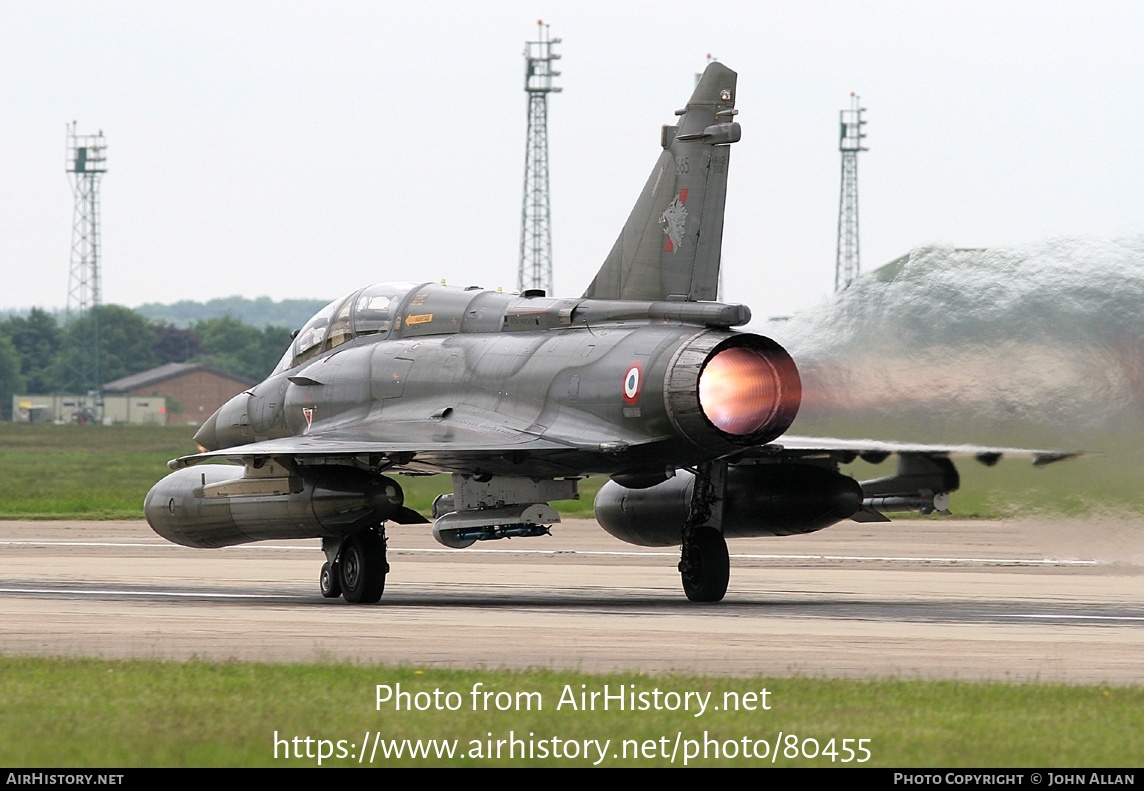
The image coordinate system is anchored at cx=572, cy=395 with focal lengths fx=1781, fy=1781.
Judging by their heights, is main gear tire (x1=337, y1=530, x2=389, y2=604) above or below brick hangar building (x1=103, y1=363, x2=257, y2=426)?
above

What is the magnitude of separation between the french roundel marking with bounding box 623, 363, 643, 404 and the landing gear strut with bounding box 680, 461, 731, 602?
7.66 ft

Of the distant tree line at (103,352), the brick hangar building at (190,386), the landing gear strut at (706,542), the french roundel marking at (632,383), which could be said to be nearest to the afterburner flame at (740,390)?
the french roundel marking at (632,383)

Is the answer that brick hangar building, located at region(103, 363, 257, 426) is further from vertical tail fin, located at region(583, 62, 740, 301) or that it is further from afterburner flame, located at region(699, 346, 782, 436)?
afterburner flame, located at region(699, 346, 782, 436)

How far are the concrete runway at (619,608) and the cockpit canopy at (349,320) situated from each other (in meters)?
3.08

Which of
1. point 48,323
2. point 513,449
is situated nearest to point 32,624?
point 513,449

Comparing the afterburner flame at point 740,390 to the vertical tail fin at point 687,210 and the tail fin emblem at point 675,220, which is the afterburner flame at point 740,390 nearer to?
the vertical tail fin at point 687,210

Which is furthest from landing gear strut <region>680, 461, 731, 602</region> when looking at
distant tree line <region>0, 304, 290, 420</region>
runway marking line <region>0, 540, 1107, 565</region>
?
distant tree line <region>0, 304, 290, 420</region>

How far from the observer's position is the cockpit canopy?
2181 cm

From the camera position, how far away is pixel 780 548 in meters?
32.6

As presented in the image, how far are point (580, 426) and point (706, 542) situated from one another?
2543 millimetres

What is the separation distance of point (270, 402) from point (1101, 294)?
10210 millimetres

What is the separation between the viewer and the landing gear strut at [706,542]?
20.0m

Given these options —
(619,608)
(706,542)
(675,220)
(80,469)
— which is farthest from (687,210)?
(80,469)

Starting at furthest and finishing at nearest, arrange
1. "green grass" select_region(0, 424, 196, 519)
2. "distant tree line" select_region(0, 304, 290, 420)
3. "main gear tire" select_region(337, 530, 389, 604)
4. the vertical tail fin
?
1. "distant tree line" select_region(0, 304, 290, 420)
2. "green grass" select_region(0, 424, 196, 519)
3. "main gear tire" select_region(337, 530, 389, 604)
4. the vertical tail fin
